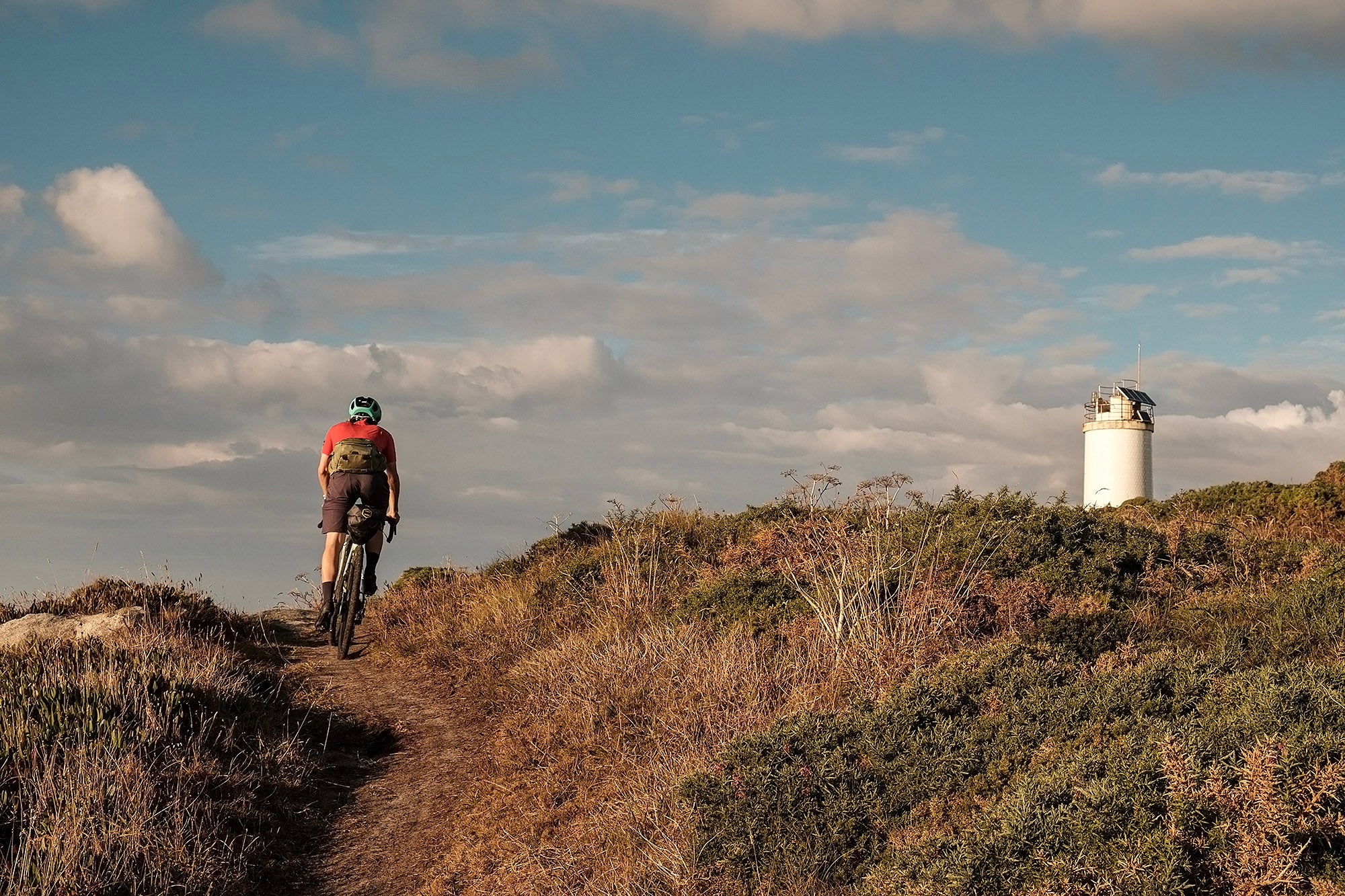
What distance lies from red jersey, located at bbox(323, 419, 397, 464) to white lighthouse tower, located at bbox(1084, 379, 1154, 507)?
1541 inches

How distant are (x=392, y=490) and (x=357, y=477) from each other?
1.42ft

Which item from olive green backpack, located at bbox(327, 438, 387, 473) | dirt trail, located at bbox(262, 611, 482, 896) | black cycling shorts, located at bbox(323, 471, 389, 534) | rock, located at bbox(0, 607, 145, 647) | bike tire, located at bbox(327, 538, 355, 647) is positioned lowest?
dirt trail, located at bbox(262, 611, 482, 896)

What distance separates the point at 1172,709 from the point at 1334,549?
26.7 ft

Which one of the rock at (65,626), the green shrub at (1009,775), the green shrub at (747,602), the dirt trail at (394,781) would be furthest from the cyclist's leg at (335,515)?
the green shrub at (1009,775)

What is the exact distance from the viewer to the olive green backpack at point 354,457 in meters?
11.5

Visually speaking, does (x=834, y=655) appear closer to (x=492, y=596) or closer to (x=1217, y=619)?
(x=1217, y=619)

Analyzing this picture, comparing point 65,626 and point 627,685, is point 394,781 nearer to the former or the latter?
point 627,685

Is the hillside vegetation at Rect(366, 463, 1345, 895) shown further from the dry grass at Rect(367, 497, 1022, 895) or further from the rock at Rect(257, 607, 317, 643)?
the rock at Rect(257, 607, 317, 643)

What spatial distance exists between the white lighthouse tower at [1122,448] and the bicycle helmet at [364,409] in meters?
39.2

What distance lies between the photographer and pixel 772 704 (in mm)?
7367

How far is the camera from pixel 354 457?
1155 cm

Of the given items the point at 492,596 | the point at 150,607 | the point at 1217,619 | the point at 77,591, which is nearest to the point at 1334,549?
the point at 1217,619

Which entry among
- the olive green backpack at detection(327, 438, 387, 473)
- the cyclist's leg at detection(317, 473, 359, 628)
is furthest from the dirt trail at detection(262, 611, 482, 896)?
the olive green backpack at detection(327, 438, 387, 473)

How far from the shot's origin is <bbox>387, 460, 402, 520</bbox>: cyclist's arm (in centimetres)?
1180
